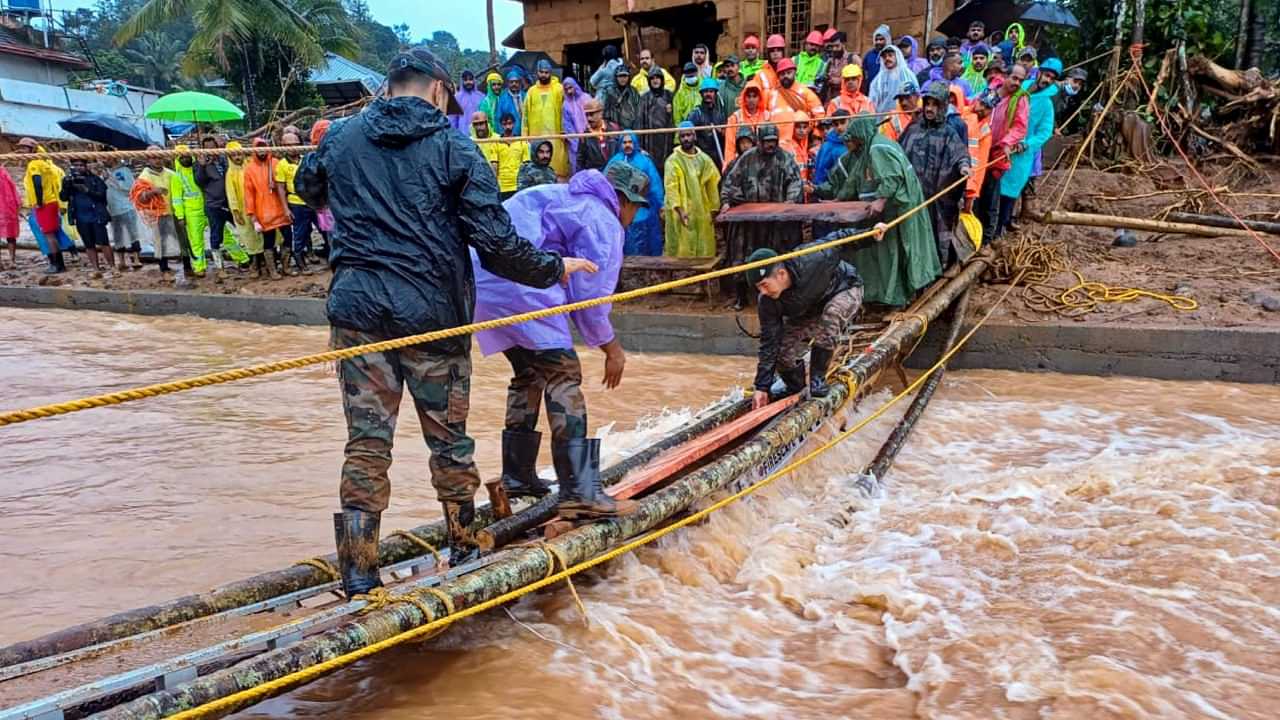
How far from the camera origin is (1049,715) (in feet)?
8.73

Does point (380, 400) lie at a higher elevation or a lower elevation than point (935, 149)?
lower

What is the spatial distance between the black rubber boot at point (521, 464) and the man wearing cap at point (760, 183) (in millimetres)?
4750

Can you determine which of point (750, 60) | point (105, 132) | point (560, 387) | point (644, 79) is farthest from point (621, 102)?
point (105, 132)

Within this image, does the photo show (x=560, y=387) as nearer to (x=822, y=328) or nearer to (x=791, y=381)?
(x=822, y=328)

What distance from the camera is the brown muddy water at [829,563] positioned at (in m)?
2.83

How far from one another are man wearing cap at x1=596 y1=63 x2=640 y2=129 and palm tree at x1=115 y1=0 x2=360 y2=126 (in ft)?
42.4

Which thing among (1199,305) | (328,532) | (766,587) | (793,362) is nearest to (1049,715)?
(766,587)

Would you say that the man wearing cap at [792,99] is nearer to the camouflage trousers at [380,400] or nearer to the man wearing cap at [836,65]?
the man wearing cap at [836,65]

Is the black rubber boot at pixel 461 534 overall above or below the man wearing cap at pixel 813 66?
below

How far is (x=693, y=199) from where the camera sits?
921 centimetres

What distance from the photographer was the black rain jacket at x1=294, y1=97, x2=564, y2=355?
2.75 meters

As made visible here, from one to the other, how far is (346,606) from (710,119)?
7.93 metres

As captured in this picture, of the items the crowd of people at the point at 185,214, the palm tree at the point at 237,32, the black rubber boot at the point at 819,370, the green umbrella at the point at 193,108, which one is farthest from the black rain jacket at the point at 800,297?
the palm tree at the point at 237,32

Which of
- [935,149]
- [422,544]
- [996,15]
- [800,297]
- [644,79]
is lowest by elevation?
[422,544]
